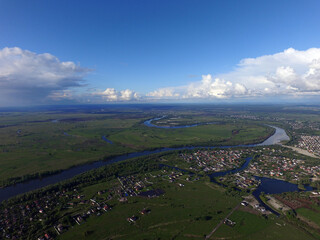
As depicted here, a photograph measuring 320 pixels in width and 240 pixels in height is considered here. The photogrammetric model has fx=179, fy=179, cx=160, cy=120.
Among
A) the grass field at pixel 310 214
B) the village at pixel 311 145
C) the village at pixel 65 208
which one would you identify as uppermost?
the village at pixel 65 208

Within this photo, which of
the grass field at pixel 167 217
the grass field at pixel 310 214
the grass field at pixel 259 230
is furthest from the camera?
the grass field at pixel 310 214

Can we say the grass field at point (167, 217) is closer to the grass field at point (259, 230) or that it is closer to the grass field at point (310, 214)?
the grass field at point (259, 230)

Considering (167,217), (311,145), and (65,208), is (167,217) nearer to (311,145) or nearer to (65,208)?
(65,208)

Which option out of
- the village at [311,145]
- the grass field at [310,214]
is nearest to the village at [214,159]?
the grass field at [310,214]

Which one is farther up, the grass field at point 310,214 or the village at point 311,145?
the grass field at point 310,214

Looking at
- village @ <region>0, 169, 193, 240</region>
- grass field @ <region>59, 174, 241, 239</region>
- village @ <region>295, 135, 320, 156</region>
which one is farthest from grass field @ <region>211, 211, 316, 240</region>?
village @ <region>295, 135, 320, 156</region>

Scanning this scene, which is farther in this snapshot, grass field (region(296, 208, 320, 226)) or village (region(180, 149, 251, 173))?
village (region(180, 149, 251, 173))

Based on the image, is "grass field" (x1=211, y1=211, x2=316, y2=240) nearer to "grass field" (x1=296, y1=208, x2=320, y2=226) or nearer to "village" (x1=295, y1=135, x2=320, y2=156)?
"grass field" (x1=296, y1=208, x2=320, y2=226)

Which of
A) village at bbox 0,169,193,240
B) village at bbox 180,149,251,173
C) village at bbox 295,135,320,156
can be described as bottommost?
village at bbox 295,135,320,156

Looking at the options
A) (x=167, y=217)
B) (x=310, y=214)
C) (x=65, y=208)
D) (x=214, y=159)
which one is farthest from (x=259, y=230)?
(x=65, y=208)

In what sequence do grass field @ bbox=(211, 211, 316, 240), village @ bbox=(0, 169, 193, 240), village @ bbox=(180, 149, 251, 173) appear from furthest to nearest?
village @ bbox=(180, 149, 251, 173) → village @ bbox=(0, 169, 193, 240) → grass field @ bbox=(211, 211, 316, 240)

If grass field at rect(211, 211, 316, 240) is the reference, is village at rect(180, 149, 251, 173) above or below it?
above

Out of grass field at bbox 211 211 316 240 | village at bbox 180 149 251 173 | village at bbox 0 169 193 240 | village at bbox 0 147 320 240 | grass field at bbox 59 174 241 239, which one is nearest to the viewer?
grass field at bbox 211 211 316 240
